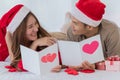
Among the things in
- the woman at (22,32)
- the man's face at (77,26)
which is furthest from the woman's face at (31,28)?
the man's face at (77,26)

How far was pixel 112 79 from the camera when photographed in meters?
1.16

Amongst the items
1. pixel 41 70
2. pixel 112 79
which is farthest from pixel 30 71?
pixel 112 79

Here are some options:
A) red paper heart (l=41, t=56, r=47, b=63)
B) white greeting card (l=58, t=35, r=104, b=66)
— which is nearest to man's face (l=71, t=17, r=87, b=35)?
white greeting card (l=58, t=35, r=104, b=66)

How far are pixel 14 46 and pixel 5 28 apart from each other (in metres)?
0.21

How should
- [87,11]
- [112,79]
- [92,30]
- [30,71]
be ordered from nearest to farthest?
[112,79]
[30,71]
[87,11]
[92,30]

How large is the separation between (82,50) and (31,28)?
0.38 meters

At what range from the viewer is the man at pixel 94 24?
146cm

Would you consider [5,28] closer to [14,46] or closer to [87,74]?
[14,46]

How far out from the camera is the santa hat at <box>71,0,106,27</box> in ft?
4.74

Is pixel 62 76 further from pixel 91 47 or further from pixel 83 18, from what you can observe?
pixel 83 18

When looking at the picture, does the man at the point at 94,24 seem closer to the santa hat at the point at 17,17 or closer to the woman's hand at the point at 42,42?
the woman's hand at the point at 42,42

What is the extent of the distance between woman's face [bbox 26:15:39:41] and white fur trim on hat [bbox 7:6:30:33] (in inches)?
1.6

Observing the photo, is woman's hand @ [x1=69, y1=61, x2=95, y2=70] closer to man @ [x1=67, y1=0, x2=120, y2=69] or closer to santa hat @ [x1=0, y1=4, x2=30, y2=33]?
man @ [x1=67, y1=0, x2=120, y2=69]

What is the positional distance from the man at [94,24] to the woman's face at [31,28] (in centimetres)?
22
